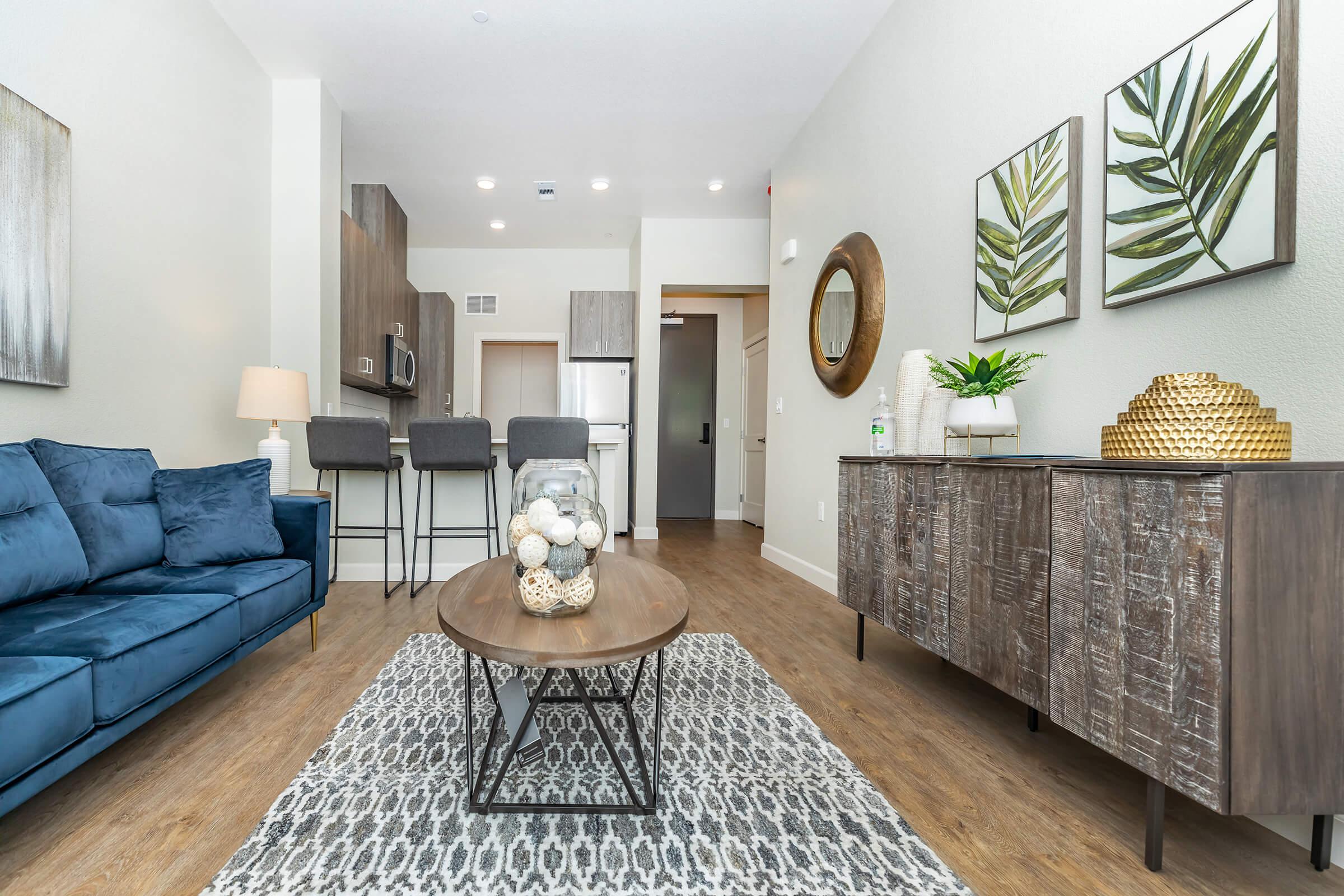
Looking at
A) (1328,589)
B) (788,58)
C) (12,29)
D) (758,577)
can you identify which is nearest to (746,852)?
(1328,589)

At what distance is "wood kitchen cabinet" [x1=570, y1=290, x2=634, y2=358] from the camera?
5.87 meters

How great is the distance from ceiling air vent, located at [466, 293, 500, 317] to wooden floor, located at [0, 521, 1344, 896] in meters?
4.47

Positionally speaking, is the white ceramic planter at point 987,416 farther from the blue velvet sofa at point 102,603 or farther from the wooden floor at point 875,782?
the blue velvet sofa at point 102,603

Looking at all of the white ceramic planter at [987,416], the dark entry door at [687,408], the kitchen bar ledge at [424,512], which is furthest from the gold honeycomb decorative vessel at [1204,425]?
the dark entry door at [687,408]

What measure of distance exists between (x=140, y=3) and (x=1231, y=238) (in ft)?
12.6

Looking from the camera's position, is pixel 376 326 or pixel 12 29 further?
Answer: pixel 376 326

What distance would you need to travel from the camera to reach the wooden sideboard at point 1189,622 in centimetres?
102

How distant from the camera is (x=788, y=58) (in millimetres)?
3213

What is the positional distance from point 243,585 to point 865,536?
213 centimetres

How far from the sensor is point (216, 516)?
2.12 meters

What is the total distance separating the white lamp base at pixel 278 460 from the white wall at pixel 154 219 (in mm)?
282

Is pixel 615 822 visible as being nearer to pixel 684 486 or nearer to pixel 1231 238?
pixel 1231 238

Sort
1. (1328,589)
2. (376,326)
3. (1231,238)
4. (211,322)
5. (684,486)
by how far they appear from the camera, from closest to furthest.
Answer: (1328,589)
(1231,238)
(211,322)
(376,326)
(684,486)

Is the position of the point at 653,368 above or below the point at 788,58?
below
